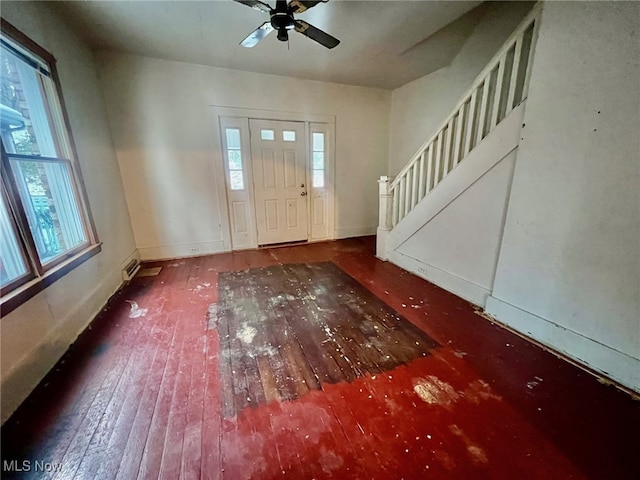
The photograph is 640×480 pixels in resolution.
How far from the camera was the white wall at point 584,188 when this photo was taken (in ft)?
4.66

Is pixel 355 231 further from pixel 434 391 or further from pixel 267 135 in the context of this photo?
pixel 434 391

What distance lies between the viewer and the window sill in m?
1.44

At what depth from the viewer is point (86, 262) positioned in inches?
92.4

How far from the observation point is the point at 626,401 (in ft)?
4.59

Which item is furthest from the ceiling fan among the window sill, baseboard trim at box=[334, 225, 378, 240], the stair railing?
baseboard trim at box=[334, 225, 378, 240]

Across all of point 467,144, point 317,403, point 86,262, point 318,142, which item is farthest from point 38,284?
point 318,142

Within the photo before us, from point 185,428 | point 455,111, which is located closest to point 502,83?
point 455,111

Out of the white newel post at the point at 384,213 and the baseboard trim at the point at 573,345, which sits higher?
the white newel post at the point at 384,213

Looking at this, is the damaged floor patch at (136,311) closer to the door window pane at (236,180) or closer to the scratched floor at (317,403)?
the scratched floor at (317,403)

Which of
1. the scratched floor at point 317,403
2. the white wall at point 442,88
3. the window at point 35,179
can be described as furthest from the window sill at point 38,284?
the white wall at point 442,88

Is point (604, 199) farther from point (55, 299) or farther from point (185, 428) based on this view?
point (55, 299)

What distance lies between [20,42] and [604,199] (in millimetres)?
4018

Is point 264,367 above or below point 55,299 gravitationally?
below

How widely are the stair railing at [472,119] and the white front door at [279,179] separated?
61.4 inches
